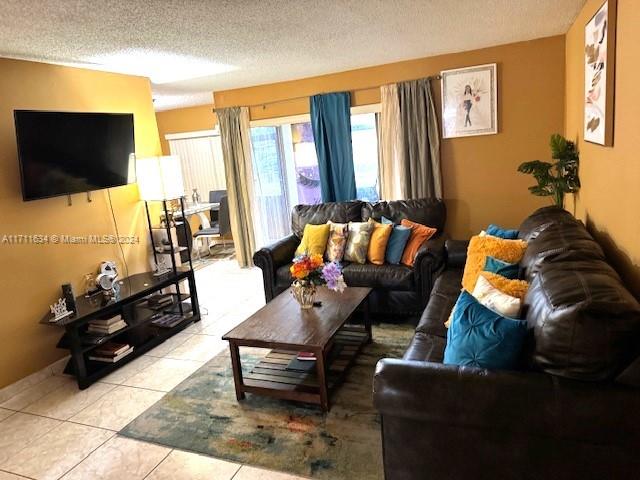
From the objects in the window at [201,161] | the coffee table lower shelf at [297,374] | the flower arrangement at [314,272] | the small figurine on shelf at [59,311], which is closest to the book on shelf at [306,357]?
the coffee table lower shelf at [297,374]

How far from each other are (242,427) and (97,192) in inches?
97.9

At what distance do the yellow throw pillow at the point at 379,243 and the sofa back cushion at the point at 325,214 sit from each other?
1.65 feet

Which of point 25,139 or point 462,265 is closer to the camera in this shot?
point 25,139

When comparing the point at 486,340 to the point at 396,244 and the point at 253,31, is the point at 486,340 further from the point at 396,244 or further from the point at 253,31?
the point at 253,31

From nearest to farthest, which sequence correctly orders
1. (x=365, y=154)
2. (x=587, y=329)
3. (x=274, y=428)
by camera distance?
(x=587, y=329) < (x=274, y=428) < (x=365, y=154)

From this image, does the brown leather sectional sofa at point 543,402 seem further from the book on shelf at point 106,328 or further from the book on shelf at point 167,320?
the book on shelf at point 167,320

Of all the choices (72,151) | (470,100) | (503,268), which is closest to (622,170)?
(503,268)

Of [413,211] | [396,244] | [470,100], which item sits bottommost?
[396,244]

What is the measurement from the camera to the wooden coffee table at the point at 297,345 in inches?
101

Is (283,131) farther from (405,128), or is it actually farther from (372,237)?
(372,237)

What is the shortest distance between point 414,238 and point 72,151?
2.93 m

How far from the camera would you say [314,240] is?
4.25 meters

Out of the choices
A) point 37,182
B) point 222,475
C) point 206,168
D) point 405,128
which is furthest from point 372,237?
point 206,168

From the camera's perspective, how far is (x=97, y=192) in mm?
3826
